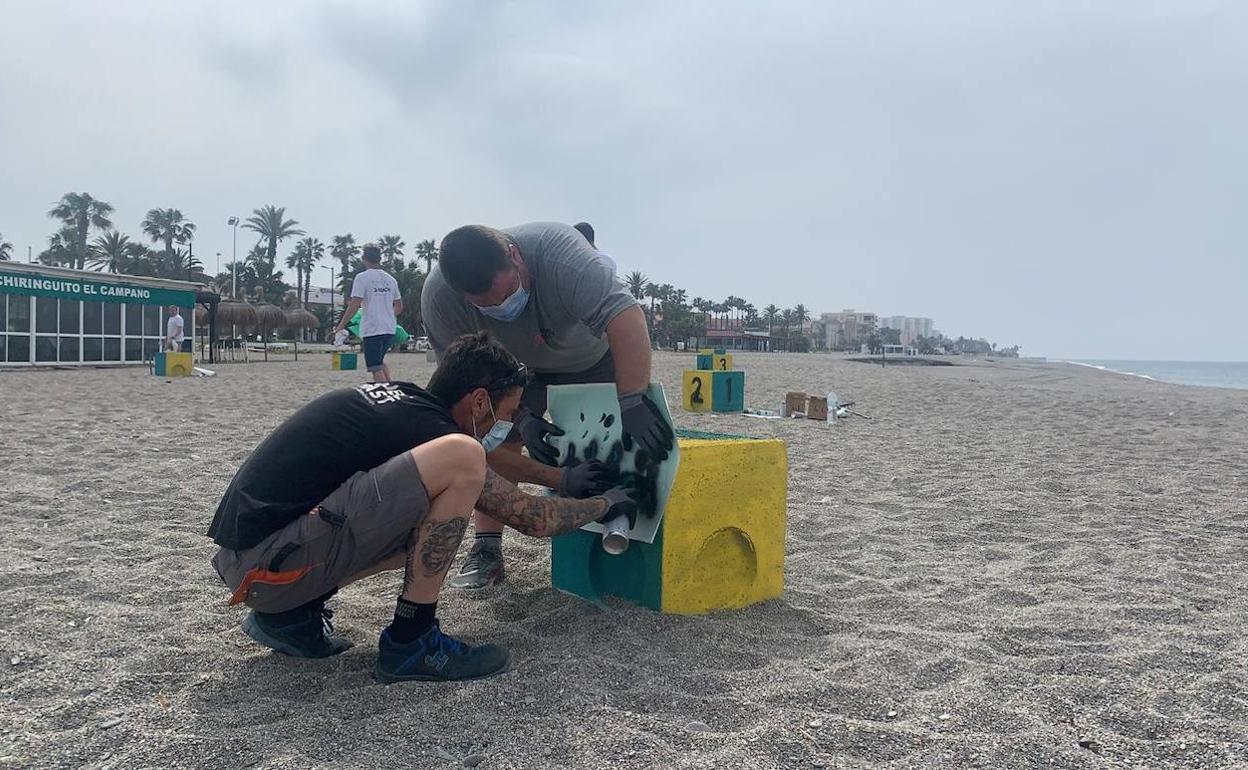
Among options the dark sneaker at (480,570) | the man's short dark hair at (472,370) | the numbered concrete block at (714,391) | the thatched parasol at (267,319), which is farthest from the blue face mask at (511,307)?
the thatched parasol at (267,319)

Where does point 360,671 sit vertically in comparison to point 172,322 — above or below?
below

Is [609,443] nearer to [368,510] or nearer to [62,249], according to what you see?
[368,510]

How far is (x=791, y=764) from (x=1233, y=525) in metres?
3.81

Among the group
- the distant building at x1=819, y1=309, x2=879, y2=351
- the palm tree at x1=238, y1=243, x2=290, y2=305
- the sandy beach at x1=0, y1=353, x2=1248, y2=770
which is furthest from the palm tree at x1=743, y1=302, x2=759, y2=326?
the sandy beach at x1=0, y1=353, x2=1248, y2=770

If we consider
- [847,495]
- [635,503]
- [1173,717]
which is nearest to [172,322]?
[847,495]

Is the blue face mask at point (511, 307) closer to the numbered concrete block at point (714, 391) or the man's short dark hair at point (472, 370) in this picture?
the man's short dark hair at point (472, 370)

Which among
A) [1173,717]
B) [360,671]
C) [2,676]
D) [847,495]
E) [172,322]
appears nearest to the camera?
[1173,717]

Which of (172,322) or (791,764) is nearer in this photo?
(791,764)

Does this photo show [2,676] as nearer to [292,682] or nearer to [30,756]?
[30,756]

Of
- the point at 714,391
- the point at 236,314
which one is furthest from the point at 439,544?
the point at 236,314

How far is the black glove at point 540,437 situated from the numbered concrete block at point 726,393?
25.4 ft

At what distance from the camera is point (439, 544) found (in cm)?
238

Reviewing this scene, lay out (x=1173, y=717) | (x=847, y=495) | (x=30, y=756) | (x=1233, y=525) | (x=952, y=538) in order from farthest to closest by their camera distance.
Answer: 1. (x=847, y=495)
2. (x=1233, y=525)
3. (x=952, y=538)
4. (x=1173, y=717)
5. (x=30, y=756)

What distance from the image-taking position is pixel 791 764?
1948 millimetres
